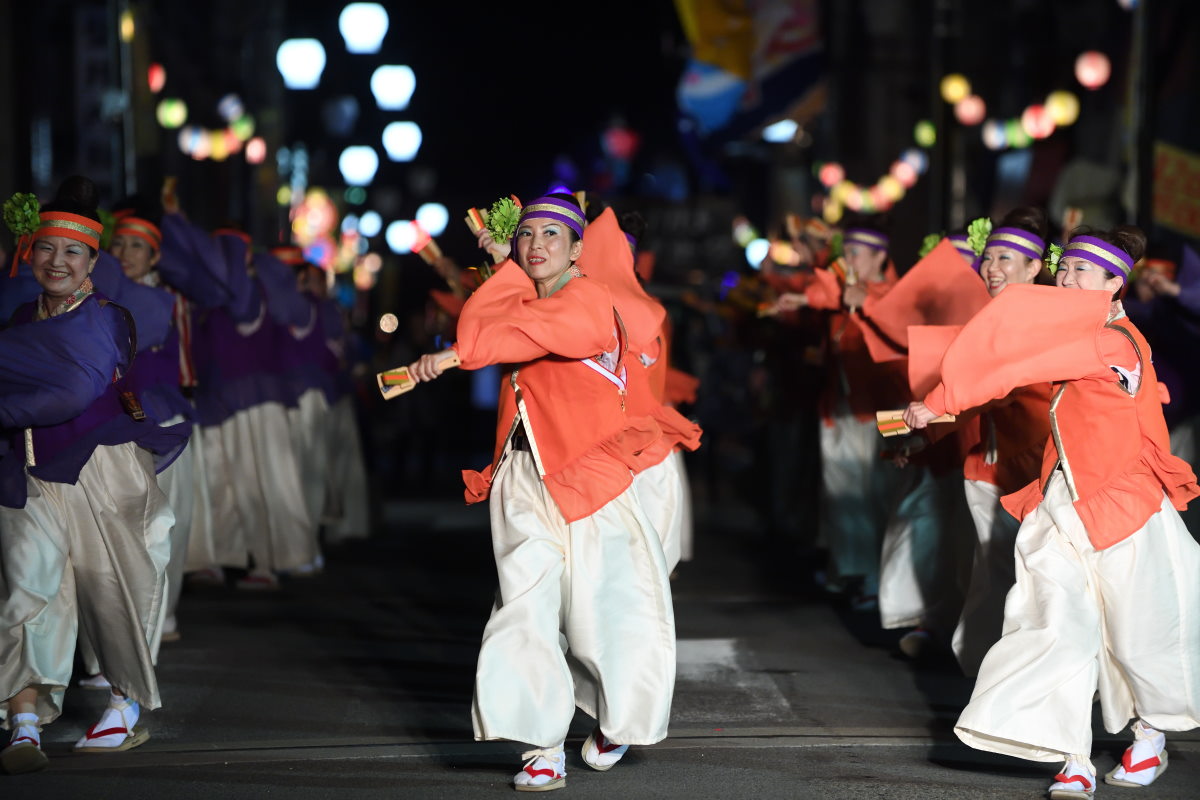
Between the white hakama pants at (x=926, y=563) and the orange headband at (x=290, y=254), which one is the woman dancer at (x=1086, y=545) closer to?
the white hakama pants at (x=926, y=563)

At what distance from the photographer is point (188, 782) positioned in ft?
17.8

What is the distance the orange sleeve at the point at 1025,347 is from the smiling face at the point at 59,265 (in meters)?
3.05

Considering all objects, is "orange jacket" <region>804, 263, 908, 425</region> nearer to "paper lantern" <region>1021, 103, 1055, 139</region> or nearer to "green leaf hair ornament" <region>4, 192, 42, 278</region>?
"green leaf hair ornament" <region>4, 192, 42, 278</region>

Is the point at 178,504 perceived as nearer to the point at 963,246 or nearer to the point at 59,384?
the point at 59,384

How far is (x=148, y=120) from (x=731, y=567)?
5648mm

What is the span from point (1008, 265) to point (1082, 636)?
1.83 metres

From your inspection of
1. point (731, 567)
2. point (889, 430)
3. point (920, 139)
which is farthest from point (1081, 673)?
point (920, 139)

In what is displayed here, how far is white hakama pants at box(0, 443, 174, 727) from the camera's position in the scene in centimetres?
562

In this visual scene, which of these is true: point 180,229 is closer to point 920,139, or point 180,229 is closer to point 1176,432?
point 1176,432

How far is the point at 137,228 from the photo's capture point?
7.86 meters

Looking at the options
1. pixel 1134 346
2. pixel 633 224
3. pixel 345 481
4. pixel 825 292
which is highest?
pixel 633 224

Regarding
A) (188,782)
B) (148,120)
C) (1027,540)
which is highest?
(148,120)

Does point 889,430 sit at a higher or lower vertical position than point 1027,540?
higher

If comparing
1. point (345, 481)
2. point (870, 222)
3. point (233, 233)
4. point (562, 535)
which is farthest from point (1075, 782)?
point (345, 481)
